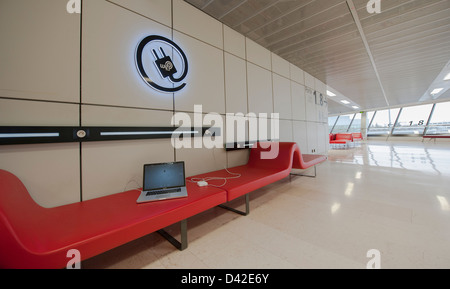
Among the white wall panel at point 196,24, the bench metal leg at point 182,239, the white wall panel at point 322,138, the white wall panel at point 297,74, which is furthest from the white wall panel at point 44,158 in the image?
the white wall panel at point 322,138

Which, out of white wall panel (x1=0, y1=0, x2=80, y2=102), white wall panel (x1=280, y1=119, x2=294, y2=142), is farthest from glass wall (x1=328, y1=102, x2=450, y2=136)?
white wall panel (x1=0, y1=0, x2=80, y2=102)

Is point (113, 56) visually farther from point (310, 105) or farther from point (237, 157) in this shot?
point (310, 105)

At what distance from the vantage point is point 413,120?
13297 mm

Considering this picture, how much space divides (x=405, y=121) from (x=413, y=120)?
0.45 meters

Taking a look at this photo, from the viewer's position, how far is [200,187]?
212 centimetres

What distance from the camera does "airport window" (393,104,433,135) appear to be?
12.8 m

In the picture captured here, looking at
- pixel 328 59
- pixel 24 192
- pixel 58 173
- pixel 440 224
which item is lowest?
pixel 440 224

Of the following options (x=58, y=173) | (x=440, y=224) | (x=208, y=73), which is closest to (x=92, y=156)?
(x=58, y=173)

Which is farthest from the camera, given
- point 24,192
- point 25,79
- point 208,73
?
point 208,73

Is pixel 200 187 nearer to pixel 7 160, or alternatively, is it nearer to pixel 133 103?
pixel 133 103

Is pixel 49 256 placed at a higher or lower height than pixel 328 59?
lower

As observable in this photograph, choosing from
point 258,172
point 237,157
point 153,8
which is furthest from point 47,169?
point 237,157

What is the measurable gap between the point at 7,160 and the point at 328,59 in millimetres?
6785

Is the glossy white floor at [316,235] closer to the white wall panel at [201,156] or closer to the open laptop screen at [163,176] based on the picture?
the open laptop screen at [163,176]
